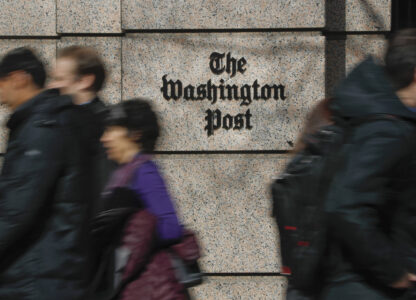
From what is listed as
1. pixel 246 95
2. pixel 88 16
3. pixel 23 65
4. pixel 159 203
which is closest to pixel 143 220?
pixel 159 203

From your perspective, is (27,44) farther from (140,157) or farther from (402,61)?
(402,61)

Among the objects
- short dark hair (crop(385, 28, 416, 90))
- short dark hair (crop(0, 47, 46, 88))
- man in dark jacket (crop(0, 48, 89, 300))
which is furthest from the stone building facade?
short dark hair (crop(385, 28, 416, 90))

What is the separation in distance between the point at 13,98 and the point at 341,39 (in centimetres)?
335

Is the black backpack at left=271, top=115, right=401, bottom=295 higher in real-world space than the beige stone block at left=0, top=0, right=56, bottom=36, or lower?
lower

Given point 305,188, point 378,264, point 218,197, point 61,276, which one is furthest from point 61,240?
point 218,197

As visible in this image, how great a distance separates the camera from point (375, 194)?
6.72 feet

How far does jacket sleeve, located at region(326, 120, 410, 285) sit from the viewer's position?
2.05 meters

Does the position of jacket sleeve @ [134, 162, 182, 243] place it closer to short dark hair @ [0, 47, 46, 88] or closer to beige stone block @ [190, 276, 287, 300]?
short dark hair @ [0, 47, 46, 88]

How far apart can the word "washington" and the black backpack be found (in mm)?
2592

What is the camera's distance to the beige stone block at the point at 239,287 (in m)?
5.26

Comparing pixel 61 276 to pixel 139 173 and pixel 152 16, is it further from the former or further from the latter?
pixel 152 16

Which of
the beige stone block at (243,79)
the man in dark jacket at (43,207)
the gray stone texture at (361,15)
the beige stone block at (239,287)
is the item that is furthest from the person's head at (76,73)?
the gray stone texture at (361,15)

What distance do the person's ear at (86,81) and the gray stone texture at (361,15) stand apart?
2.63 m

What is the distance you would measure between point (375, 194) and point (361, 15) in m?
3.77
